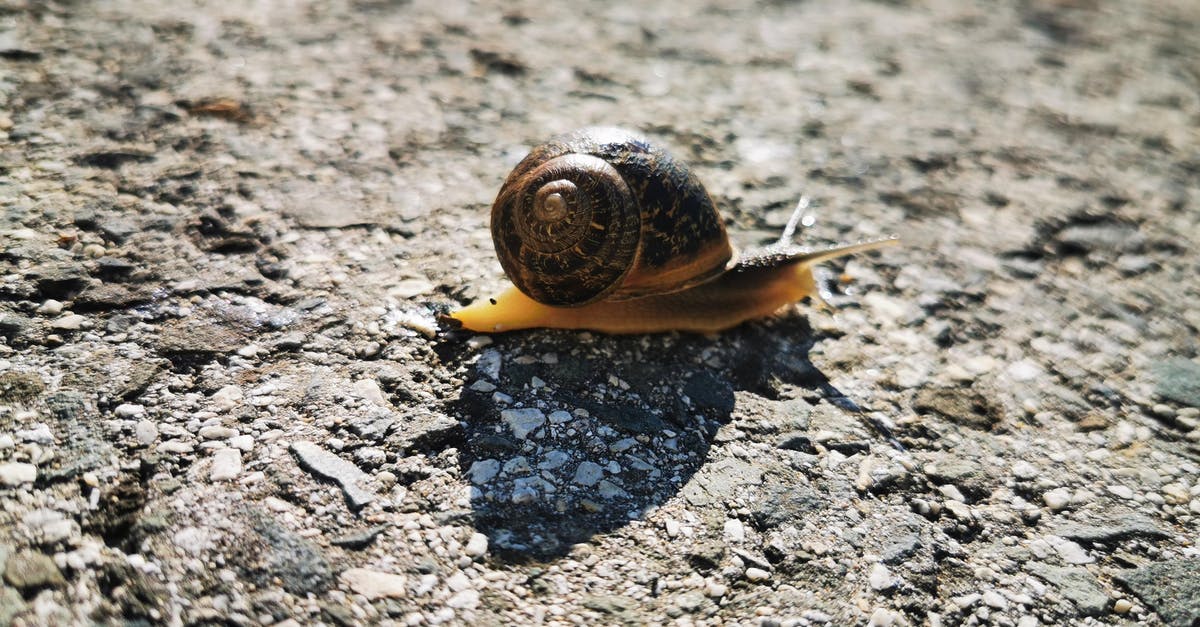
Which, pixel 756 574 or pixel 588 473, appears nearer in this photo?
pixel 756 574

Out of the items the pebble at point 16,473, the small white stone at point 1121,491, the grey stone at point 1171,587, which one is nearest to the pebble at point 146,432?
the pebble at point 16,473

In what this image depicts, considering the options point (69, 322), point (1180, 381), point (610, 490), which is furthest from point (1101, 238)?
point (69, 322)

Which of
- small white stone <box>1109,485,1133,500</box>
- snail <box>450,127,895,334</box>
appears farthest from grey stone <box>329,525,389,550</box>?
small white stone <box>1109,485,1133,500</box>

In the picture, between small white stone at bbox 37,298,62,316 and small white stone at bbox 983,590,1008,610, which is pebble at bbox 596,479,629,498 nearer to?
small white stone at bbox 983,590,1008,610

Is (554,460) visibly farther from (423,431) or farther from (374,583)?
(374,583)

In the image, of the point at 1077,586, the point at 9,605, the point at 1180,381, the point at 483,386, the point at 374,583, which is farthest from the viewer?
the point at 1180,381
